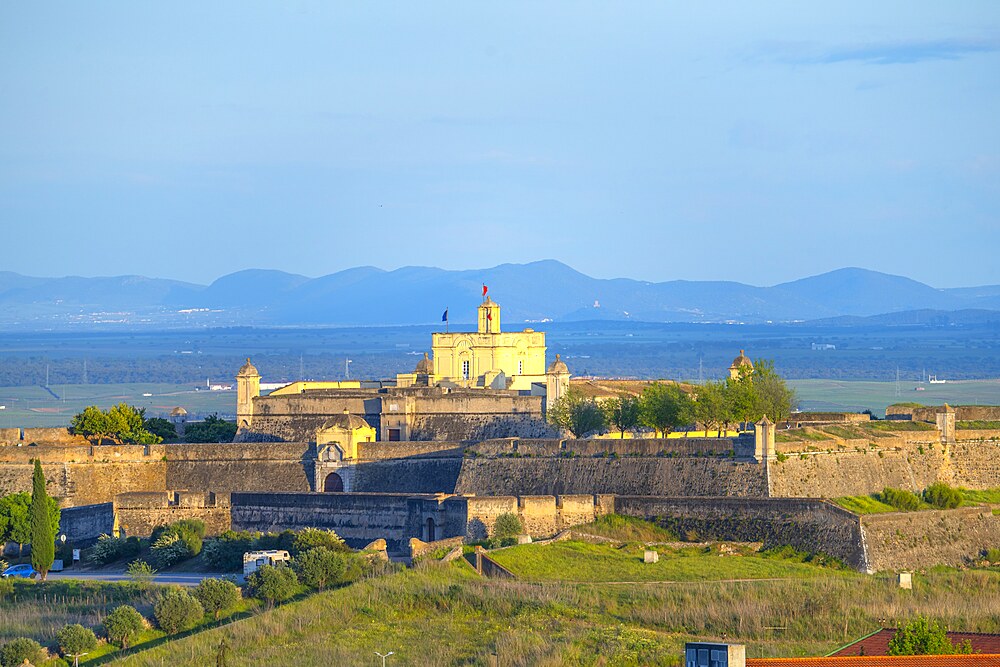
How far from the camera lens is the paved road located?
64812 millimetres

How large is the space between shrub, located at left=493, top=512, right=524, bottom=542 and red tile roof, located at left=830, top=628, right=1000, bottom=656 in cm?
1635

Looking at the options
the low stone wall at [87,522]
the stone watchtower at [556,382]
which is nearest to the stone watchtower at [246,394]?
the low stone wall at [87,522]

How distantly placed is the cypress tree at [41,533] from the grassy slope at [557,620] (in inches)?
513

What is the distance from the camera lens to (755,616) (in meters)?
54.5

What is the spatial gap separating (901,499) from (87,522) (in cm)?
2849

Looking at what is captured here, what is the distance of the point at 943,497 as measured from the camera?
6712 centimetres

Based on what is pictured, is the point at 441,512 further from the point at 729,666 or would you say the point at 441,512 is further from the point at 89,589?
the point at 729,666

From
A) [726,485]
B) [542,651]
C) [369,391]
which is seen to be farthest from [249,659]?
[369,391]

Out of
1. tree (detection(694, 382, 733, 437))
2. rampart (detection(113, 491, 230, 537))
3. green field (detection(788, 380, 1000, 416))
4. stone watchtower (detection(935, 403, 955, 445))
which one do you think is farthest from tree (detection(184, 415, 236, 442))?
green field (detection(788, 380, 1000, 416))

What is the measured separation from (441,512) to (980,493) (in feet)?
59.3

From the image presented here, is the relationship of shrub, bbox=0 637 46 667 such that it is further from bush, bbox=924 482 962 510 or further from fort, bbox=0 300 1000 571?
bush, bbox=924 482 962 510

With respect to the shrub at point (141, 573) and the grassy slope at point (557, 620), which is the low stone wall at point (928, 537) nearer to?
the grassy slope at point (557, 620)

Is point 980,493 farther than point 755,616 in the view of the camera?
Yes

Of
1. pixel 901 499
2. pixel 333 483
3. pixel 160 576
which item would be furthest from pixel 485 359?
pixel 901 499
